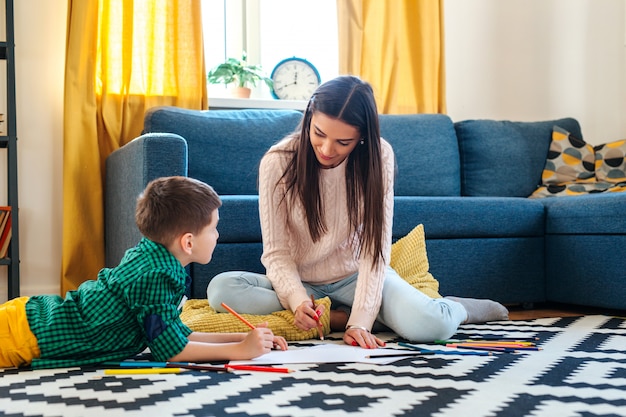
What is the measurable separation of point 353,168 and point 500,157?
152 cm

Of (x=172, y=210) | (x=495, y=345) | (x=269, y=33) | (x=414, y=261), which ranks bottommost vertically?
(x=495, y=345)

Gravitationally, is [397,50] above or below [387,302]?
above

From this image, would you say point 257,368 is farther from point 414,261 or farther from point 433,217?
point 433,217

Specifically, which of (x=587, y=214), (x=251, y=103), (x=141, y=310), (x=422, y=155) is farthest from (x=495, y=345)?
(x=251, y=103)

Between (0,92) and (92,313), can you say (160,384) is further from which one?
(0,92)

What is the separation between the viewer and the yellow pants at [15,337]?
4.89 ft

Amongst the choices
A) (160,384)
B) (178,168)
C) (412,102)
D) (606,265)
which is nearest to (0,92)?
(178,168)

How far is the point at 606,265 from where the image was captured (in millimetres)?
2549

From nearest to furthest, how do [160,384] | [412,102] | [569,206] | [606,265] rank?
[160,384] → [606,265] → [569,206] → [412,102]

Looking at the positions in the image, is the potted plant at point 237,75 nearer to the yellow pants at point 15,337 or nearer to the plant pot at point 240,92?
the plant pot at point 240,92

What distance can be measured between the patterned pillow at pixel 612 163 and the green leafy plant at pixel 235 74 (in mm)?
1491

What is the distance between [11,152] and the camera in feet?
9.19

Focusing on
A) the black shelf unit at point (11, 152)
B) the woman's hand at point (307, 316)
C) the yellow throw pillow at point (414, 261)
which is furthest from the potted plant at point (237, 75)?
the woman's hand at point (307, 316)

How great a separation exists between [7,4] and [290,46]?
1.34 meters
